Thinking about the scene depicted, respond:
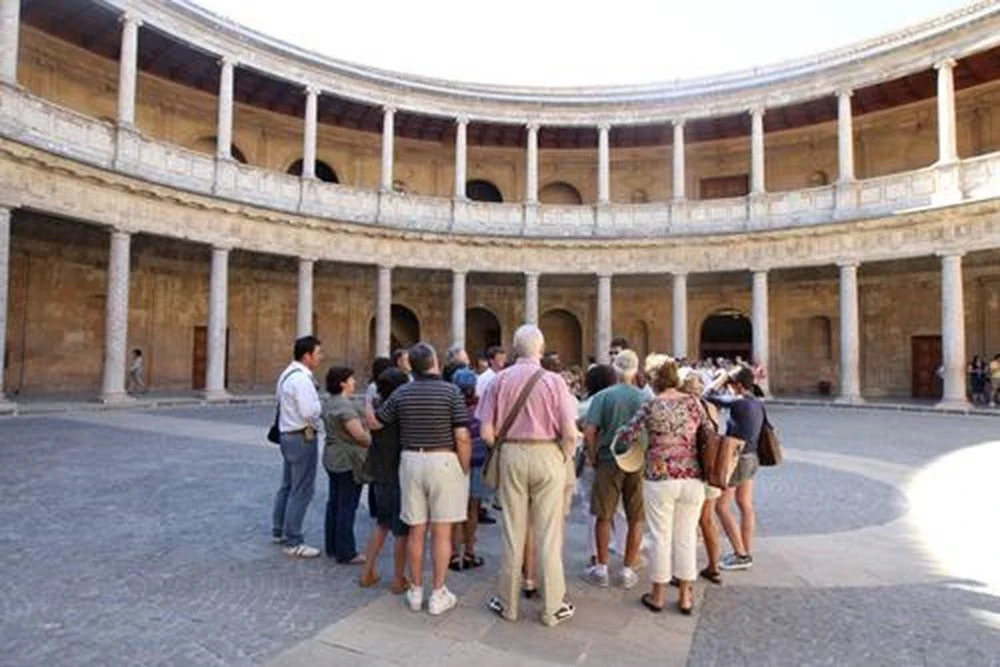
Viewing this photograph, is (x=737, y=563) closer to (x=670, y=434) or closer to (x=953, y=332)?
(x=670, y=434)

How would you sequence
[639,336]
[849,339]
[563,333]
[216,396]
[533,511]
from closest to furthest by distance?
1. [533,511]
2. [216,396]
3. [849,339]
4. [639,336]
5. [563,333]

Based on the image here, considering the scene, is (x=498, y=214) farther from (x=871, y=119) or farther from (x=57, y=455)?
(x=57, y=455)

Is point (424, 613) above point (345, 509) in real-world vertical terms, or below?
below

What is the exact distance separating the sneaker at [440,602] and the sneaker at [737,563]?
233 centimetres

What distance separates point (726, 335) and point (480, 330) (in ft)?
35.2

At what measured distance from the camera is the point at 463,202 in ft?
78.1

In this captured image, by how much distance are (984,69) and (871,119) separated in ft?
13.0

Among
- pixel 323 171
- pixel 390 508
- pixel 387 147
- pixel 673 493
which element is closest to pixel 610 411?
pixel 673 493

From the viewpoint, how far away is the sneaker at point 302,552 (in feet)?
17.7

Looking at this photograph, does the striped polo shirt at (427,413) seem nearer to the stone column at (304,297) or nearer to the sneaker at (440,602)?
the sneaker at (440,602)

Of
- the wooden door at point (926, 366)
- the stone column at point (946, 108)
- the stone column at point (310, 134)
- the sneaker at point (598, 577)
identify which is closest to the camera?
the sneaker at point (598, 577)

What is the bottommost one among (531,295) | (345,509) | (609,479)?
(345,509)

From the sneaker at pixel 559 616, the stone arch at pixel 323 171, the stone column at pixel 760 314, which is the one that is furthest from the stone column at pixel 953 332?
the stone arch at pixel 323 171

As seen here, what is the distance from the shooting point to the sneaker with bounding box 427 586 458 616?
4.30 meters
